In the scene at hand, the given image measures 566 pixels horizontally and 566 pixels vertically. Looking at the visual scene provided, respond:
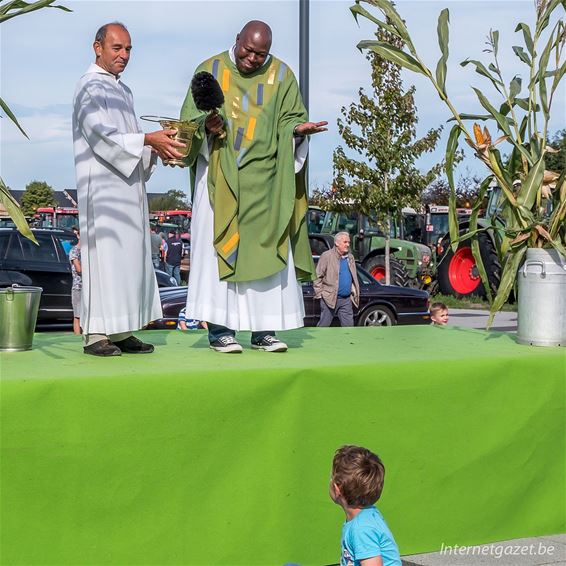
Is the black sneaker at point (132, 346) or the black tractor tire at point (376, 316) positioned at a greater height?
the black sneaker at point (132, 346)

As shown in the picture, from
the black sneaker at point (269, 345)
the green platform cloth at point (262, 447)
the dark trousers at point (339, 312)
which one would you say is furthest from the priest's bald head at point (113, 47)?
the dark trousers at point (339, 312)

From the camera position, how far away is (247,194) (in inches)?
208

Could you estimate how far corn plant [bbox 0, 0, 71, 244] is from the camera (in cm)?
452

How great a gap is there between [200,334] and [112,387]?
6.68 feet

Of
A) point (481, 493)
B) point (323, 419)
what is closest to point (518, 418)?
point (481, 493)

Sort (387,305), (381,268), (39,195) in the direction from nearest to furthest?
(387,305) < (381,268) < (39,195)

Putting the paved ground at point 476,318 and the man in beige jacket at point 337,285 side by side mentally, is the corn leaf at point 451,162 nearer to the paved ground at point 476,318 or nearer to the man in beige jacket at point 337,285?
the man in beige jacket at point 337,285

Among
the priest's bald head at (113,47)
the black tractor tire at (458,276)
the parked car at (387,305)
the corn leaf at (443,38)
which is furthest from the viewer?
the black tractor tire at (458,276)

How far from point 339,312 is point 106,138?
8.50 metres

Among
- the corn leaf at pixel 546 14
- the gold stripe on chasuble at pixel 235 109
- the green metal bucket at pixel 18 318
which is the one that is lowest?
the green metal bucket at pixel 18 318

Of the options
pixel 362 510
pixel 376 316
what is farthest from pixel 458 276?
pixel 362 510

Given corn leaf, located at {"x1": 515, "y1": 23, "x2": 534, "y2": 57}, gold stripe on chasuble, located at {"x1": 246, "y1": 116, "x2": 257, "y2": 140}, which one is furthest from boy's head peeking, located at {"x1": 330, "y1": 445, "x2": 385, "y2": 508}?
corn leaf, located at {"x1": 515, "y1": 23, "x2": 534, "y2": 57}

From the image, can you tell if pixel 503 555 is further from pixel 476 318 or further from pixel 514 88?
pixel 476 318

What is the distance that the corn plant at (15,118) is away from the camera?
4516 mm
